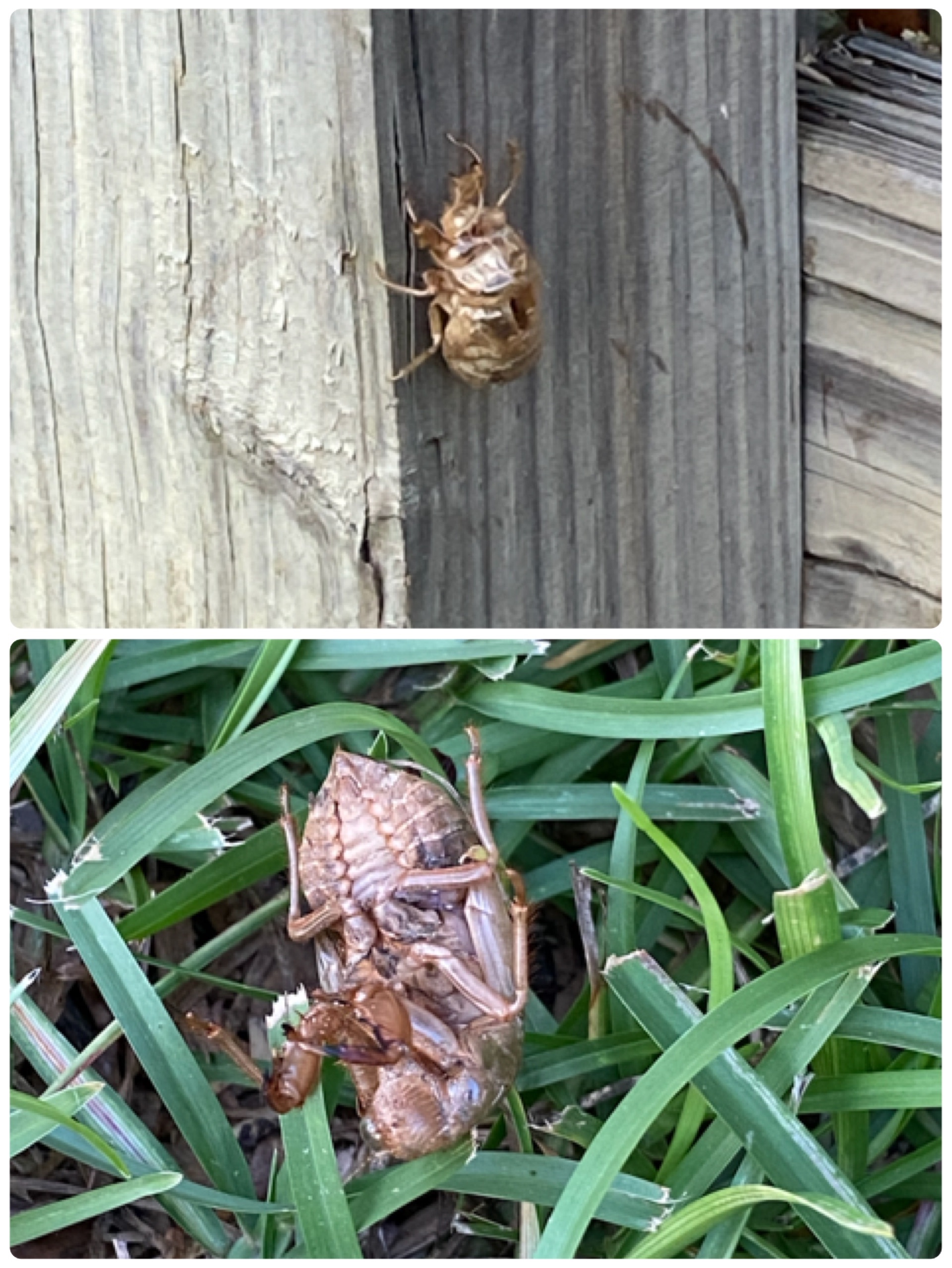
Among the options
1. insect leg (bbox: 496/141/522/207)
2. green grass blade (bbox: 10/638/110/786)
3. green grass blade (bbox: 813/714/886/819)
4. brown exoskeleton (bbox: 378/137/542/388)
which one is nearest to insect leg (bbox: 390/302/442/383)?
brown exoskeleton (bbox: 378/137/542/388)

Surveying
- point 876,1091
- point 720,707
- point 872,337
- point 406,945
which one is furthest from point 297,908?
point 872,337

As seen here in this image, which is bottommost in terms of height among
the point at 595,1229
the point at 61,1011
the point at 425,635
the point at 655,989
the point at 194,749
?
the point at 595,1229

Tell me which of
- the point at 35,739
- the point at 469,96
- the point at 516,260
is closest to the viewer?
the point at 469,96

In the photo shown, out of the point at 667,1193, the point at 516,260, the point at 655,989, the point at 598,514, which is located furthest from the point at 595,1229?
the point at 516,260

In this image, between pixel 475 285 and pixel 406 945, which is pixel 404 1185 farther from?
pixel 475 285

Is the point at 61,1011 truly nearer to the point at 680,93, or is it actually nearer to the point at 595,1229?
the point at 595,1229
